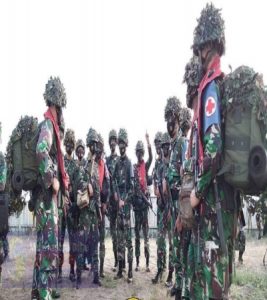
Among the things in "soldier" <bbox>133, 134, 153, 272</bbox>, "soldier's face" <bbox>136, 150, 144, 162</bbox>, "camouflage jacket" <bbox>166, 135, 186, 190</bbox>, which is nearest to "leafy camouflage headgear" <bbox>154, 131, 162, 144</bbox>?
"soldier" <bbox>133, 134, 153, 272</bbox>

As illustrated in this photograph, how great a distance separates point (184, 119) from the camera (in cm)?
685

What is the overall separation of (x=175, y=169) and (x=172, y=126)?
0.95 m

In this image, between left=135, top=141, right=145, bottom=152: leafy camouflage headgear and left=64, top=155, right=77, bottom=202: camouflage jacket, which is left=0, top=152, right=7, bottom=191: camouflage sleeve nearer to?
left=64, top=155, right=77, bottom=202: camouflage jacket

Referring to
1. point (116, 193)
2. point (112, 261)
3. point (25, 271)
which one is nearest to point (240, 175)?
point (116, 193)

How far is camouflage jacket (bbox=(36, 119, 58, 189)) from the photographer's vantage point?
5.39 m

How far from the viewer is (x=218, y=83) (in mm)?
3850

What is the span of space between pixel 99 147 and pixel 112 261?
10.8ft

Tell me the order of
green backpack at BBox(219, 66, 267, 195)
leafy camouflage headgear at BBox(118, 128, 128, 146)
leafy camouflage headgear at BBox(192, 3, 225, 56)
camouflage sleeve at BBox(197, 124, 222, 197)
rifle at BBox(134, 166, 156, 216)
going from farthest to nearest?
rifle at BBox(134, 166, 156, 216), leafy camouflage headgear at BBox(118, 128, 128, 146), leafy camouflage headgear at BBox(192, 3, 225, 56), camouflage sleeve at BBox(197, 124, 222, 197), green backpack at BBox(219, 66, 267, 195)


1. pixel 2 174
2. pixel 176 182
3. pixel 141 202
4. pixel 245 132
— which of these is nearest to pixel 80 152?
pixel 141 202

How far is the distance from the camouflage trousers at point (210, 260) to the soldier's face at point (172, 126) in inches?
120

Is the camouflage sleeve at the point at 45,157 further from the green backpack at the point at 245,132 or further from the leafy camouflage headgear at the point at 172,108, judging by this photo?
the green backpack at the point at 245,132

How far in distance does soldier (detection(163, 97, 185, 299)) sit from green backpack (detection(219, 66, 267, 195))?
235cm

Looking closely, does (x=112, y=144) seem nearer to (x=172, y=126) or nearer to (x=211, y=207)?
(x=172, y=126)

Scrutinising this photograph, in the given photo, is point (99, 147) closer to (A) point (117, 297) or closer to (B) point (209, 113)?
(A) point (117, 297)
